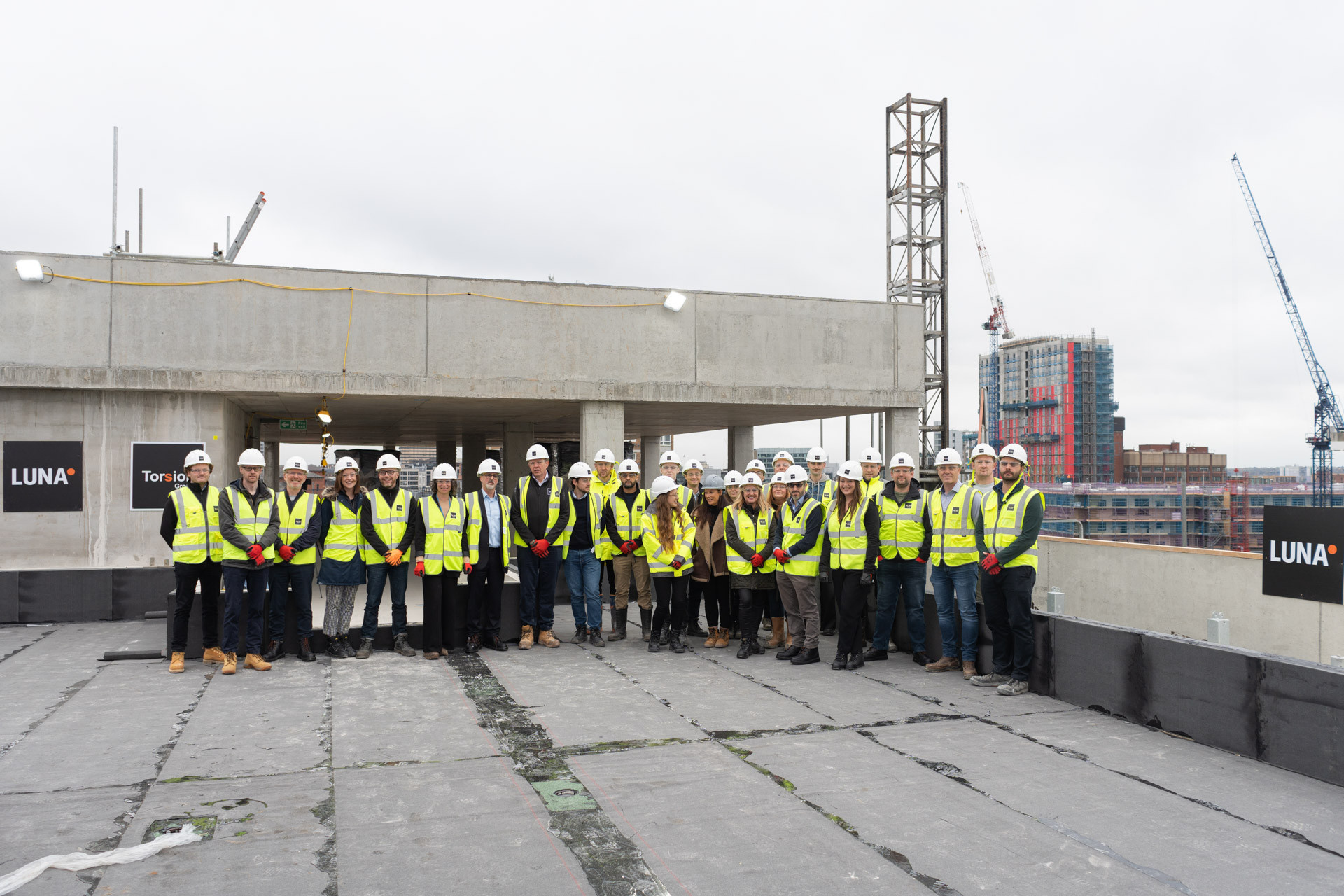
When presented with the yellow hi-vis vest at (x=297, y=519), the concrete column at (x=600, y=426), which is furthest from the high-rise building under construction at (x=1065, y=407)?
the yellow hi-vis vest at (x=297, y=519)

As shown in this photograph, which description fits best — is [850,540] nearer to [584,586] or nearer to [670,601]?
[670,601]

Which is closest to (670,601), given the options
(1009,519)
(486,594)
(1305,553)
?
(486,594)

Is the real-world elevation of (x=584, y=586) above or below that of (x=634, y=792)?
above

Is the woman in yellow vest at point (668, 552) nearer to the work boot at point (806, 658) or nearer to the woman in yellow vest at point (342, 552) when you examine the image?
the work boot at point (806, 658)

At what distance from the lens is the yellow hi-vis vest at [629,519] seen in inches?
405

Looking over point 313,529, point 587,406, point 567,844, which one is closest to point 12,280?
point 313,529

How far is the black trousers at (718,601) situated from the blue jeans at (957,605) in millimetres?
2446

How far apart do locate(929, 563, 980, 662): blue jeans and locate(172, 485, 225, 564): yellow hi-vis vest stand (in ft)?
22.1

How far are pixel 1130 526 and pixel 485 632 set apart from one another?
91.4m

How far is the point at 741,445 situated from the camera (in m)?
22.5

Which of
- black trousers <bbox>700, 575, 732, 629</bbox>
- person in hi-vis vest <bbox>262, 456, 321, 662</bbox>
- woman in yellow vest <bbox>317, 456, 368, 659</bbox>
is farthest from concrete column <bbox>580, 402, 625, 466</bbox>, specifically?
person in hi-vis vest <bbox>262, 456, 321, 662</bbox>

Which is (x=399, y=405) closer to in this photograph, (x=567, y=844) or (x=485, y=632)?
(x=485, y=632)

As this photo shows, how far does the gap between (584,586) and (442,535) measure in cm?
180

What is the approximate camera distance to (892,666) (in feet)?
29.9
